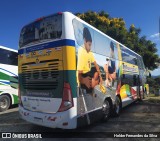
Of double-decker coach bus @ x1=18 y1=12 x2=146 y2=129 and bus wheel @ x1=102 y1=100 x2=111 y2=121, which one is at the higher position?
double-decker coach bus @ x1=18 y1=12 x2=146 y2=129

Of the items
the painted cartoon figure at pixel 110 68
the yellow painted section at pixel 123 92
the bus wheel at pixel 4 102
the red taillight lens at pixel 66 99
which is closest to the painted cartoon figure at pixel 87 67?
the red taillight lens at pixel 66 99

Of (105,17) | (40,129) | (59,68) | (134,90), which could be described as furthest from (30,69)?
(105,17)

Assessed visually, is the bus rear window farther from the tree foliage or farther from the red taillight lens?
the tree foliage

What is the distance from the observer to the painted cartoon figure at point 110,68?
7.92 metres

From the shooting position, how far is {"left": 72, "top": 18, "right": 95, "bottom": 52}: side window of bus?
19.6 feet

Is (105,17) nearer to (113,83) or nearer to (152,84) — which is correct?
(152,84)

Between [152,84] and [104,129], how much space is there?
29.2m

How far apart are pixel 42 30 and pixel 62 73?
1647mm

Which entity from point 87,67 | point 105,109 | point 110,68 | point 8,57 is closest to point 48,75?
point 87,67

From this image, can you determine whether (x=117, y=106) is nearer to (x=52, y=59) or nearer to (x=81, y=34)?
(x=81, y=34)

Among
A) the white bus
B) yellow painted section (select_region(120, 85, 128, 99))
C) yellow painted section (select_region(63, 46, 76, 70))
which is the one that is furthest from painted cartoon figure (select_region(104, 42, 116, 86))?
the white bus

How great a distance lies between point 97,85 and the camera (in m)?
6.92

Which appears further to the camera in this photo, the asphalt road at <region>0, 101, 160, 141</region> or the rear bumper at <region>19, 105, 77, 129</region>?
the asphalt road at <region>0, 101, 160, 141</region>

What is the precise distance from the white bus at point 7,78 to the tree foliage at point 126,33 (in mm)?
15834
